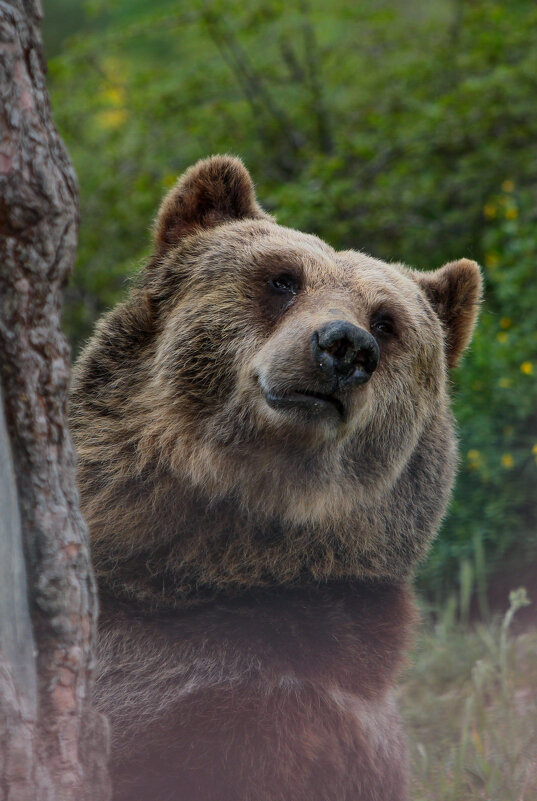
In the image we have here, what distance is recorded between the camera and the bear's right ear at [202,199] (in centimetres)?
A: 385

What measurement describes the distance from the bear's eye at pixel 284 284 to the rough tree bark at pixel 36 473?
1114 millimetres

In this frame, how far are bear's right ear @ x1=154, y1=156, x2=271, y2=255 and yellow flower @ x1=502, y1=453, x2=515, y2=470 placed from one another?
2885mm

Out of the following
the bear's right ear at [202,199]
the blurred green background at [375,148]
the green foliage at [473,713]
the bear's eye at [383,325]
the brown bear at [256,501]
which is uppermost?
the blurred green background at [375,148]

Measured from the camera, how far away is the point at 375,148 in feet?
24.7

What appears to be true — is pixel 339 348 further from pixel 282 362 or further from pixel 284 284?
pixel 284 284

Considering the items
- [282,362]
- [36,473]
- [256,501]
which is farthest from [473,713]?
[36,473]

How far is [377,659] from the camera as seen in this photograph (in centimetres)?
342

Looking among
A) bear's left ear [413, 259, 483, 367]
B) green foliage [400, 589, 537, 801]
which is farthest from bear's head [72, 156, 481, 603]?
green foliage [400, 589, 537, 801]

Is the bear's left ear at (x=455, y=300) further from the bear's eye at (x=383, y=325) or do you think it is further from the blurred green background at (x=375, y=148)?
the blurred green background at (x=375, y=148)

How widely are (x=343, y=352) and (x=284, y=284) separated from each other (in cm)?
60

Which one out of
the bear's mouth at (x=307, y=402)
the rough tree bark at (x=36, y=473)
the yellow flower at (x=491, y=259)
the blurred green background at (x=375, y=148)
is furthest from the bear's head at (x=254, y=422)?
the yellow flower at (x=491, y=259)

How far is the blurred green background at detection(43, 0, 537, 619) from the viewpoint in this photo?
629 centimetres

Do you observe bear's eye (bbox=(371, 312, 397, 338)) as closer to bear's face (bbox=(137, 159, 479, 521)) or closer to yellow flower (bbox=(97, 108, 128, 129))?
bear's face (bbox=(137, 159, 479, 521))

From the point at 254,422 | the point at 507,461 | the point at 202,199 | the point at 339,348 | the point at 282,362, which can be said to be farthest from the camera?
the point at 507,461
